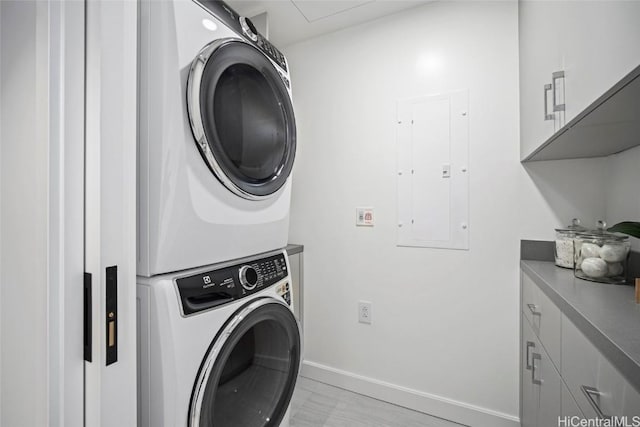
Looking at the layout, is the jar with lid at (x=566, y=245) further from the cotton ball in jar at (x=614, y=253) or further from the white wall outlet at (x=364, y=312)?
the white wall outlet at (x=364, y=312)

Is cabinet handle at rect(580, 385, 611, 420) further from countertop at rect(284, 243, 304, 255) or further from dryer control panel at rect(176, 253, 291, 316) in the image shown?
countertop at rect(284, 243, 304, 255)

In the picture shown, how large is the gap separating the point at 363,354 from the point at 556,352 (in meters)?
1.26

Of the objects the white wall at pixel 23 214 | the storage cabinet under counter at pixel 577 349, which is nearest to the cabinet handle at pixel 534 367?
the storage cabinet under counter at pixel 577 349

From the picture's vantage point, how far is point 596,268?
1.09 metres

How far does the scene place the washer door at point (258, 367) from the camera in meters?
0.99

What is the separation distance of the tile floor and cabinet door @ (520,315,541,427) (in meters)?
0.44

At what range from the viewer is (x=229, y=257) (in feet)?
3.19

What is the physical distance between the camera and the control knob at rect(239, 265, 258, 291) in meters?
0.99

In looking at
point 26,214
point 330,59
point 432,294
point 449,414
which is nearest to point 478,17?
point 330,59

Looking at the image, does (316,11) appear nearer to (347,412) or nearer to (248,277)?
(248,277)

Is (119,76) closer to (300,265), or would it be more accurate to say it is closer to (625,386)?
(625,386)

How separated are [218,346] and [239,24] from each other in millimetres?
1095

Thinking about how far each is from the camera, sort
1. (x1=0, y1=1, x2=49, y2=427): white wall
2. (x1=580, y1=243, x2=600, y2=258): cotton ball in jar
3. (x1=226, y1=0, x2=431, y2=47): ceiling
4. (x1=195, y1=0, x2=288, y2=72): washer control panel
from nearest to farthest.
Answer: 1. (x1=0, y1=1, x2=49, y2=427): white wall
2. (x1=195, y1=0, x2=288, y2=72): washer control panel
3. (x1=580, y1=243, x2=600, y2=258): cotton ball in jar
4. (x1=226, y1=0, x2=431, y2=47): ceiling

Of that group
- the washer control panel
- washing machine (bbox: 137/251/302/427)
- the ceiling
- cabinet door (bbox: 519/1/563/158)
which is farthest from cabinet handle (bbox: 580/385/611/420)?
the ceiling
